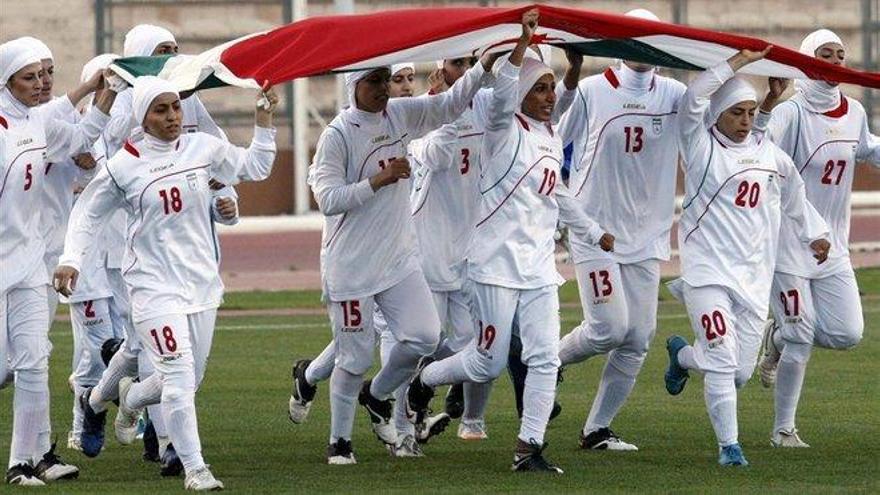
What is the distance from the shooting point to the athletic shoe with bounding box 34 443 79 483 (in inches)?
461

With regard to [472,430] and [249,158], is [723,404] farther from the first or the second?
[249,158]

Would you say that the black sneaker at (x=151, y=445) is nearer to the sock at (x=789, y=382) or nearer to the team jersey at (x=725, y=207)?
the team jersey at (x=725, y=207)

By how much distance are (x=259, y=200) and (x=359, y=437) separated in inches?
1014

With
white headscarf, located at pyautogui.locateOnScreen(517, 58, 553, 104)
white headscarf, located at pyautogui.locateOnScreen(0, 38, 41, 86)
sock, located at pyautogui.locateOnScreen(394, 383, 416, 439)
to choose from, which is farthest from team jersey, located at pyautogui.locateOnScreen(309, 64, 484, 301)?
white headscarf, located at pyautogui.locateOnScreen(0, 38, 41, 86)

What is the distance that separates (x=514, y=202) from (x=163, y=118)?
193 cm

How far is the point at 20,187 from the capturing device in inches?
456

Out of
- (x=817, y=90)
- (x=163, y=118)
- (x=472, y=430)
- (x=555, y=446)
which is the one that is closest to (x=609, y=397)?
(x=555, y=446)

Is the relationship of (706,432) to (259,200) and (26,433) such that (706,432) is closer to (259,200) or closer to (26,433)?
(26,433)

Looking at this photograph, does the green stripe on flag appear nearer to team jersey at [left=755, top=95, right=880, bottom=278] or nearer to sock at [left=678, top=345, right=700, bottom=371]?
team jersey at [left=755, top=95, right=880, bottom=278]

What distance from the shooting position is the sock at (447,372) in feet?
40.4

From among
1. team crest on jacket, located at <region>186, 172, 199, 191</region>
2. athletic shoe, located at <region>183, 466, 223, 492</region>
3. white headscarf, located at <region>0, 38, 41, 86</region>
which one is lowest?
athletic shoe, located at <region>183, 466, 223, 492</region>

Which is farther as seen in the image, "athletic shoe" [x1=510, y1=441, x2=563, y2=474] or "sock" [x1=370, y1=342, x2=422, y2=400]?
"sock" [x1=370, y1=342, x2=422, y2=400]

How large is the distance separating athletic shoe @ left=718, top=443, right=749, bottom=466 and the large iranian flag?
6.96 ft

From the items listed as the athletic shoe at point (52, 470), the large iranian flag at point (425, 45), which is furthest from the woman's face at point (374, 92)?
the athletic shoe at point (52, 470)
